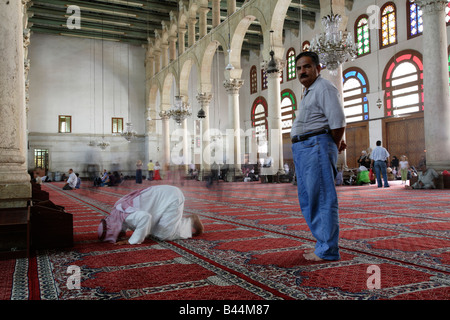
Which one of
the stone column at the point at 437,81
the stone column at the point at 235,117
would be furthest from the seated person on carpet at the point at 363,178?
the stone column at the point at 235,117

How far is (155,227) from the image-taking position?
10.1 feet

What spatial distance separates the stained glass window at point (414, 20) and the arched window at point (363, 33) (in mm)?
1829

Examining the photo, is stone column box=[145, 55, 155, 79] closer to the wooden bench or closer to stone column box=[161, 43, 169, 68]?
stone column box=[161, 43, 169, 68]

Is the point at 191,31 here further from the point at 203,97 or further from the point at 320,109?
the point at 320,109

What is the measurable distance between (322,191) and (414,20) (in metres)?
13.6

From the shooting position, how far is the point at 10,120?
3320 mm

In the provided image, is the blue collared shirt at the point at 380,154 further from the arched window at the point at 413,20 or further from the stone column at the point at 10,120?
the stone column at the point at 10,120

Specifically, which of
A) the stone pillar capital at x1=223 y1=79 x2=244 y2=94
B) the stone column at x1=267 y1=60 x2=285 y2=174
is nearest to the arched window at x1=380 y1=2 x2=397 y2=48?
the stone column at x1=267 y1=60 x2=285 y2=174

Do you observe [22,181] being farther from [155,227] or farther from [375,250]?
[375,250]

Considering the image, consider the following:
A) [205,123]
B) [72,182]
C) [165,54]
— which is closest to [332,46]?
[72,182]

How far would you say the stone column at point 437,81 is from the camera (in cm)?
791

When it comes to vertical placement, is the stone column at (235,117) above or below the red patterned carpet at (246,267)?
above

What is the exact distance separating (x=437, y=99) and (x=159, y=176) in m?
13.1
